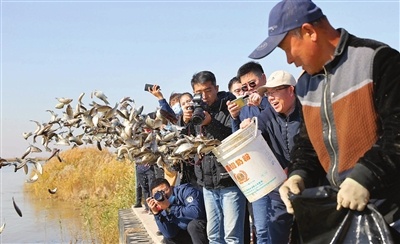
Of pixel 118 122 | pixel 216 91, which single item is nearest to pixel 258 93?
pixel 216 91

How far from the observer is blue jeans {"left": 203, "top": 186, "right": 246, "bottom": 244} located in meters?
5.17

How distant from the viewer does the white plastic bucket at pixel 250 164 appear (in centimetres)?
399

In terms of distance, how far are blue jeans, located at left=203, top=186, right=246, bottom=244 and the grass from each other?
6177mm

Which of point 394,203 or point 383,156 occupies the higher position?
point 383,156

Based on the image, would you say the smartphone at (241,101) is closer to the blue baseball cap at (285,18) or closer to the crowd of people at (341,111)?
the crowd of people at (341,111)

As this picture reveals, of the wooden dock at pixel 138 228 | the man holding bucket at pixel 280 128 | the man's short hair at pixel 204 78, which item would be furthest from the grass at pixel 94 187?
the man holding bucket at pixel 280 128

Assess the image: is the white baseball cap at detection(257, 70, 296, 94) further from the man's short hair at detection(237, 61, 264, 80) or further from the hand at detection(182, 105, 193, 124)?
the hand at detection(182, 105, 193, 124)

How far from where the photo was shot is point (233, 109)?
4.94 metres

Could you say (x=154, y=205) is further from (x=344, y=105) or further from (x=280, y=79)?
(x=344, y=105)

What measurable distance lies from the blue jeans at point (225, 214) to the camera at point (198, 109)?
60cm

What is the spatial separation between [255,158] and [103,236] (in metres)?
7.92

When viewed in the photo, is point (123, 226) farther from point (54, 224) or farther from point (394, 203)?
point (54, 224)

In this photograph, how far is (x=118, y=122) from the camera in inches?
157

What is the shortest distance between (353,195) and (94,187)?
17849mm
